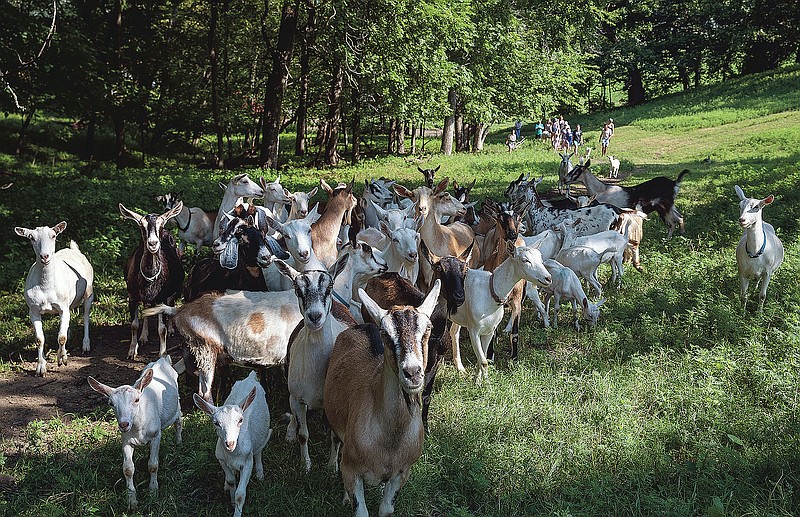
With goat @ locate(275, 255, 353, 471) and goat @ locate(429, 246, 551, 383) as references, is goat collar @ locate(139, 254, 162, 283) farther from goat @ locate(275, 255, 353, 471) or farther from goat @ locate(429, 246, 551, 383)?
goat @ locate(429, 246, 551, 383)

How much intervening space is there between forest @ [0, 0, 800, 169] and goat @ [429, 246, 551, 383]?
6.48 meters

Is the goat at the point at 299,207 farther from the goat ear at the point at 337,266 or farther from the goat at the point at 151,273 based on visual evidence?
the goat ear at the point at 337,266

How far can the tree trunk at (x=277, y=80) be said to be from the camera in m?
18.3

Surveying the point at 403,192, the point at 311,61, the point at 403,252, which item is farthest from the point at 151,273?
the point at 311,61

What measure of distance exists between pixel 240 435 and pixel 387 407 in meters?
1.20

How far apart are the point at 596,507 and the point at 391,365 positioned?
196 cm

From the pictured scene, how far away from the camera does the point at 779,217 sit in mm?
12188

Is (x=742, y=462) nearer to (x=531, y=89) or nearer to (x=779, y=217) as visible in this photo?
(x=779, y=217)

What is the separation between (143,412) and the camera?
4945 millimetres

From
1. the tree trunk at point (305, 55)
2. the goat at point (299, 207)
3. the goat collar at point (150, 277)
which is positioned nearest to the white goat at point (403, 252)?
the goat at point (299, 207)

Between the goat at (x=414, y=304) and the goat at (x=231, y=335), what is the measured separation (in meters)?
0.84

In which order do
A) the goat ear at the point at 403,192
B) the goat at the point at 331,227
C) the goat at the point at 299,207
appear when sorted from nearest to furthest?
the goat at the point at 331,227 → the goat at the point at 299,207 → the goat ear at the point at 403,192

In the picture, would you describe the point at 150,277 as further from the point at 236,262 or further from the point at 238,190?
Result: the point at 238,190

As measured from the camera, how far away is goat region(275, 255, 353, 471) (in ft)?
16.5
